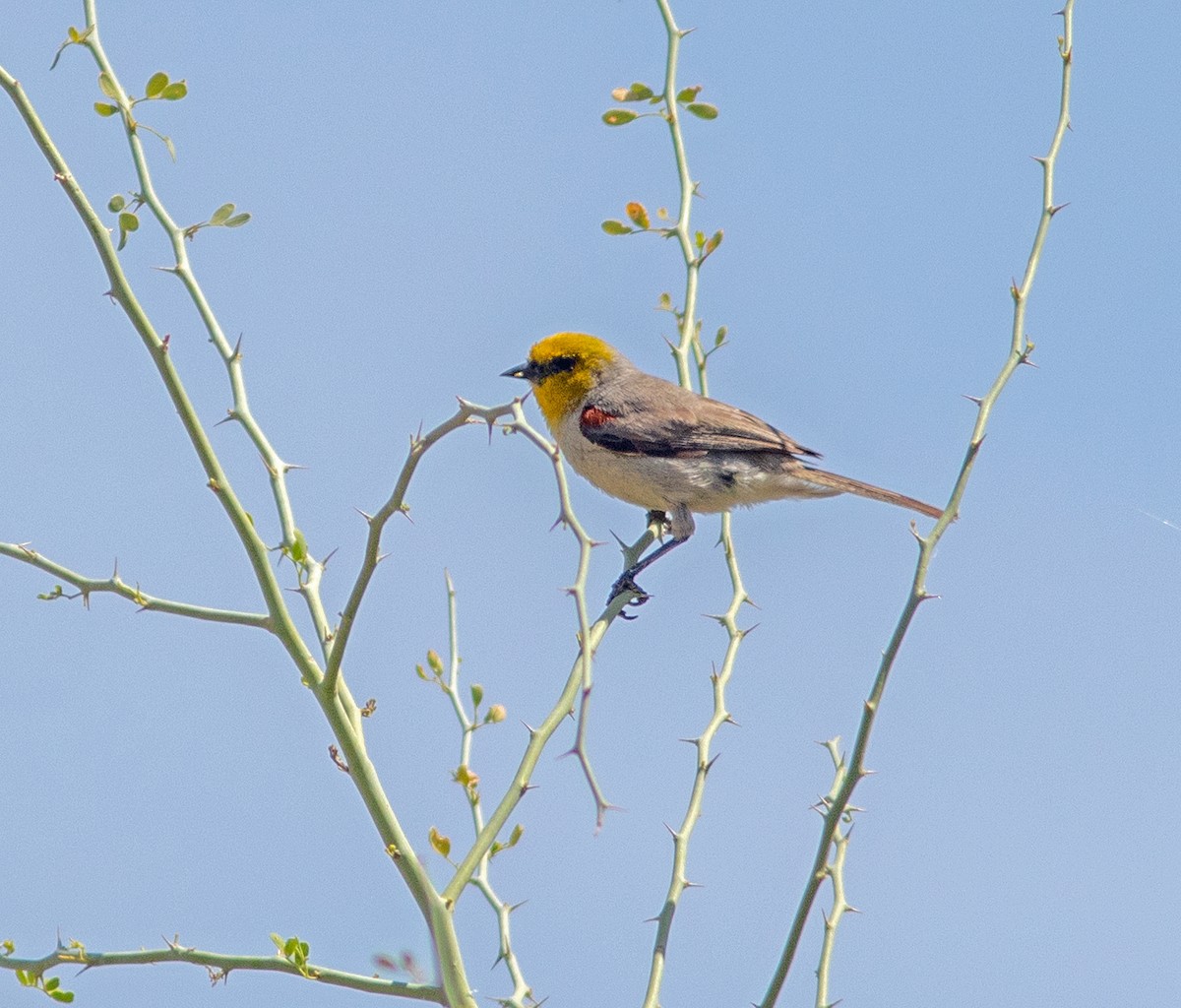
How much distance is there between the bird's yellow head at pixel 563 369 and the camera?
254 inches

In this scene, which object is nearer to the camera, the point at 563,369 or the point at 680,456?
the point at 680,456

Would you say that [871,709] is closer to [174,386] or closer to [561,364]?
[174,386]

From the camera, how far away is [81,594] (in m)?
3.24

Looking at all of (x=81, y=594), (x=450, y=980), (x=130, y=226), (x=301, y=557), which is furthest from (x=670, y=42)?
(x=450, y=980)

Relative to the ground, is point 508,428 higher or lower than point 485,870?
higher

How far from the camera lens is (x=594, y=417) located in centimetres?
617

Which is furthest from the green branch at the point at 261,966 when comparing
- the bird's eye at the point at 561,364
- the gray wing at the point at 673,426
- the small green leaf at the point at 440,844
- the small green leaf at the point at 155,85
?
the bird's eye at the point at 561,364

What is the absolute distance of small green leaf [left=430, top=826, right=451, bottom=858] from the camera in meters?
2.85

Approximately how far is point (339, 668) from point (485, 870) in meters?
0.69

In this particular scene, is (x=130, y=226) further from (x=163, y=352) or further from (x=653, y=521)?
(x=653, y=521)

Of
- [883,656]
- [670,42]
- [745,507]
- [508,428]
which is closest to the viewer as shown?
[508,428]

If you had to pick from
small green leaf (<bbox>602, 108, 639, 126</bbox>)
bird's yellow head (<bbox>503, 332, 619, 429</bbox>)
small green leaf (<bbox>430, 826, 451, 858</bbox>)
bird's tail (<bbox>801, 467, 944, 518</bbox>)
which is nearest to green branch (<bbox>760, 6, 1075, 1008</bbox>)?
small green leaf (<bbox>430, 826, 451, 858</bbox>)

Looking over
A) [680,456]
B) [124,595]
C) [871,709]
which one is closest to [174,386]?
[124,595]

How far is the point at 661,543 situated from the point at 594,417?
68 centimetres
